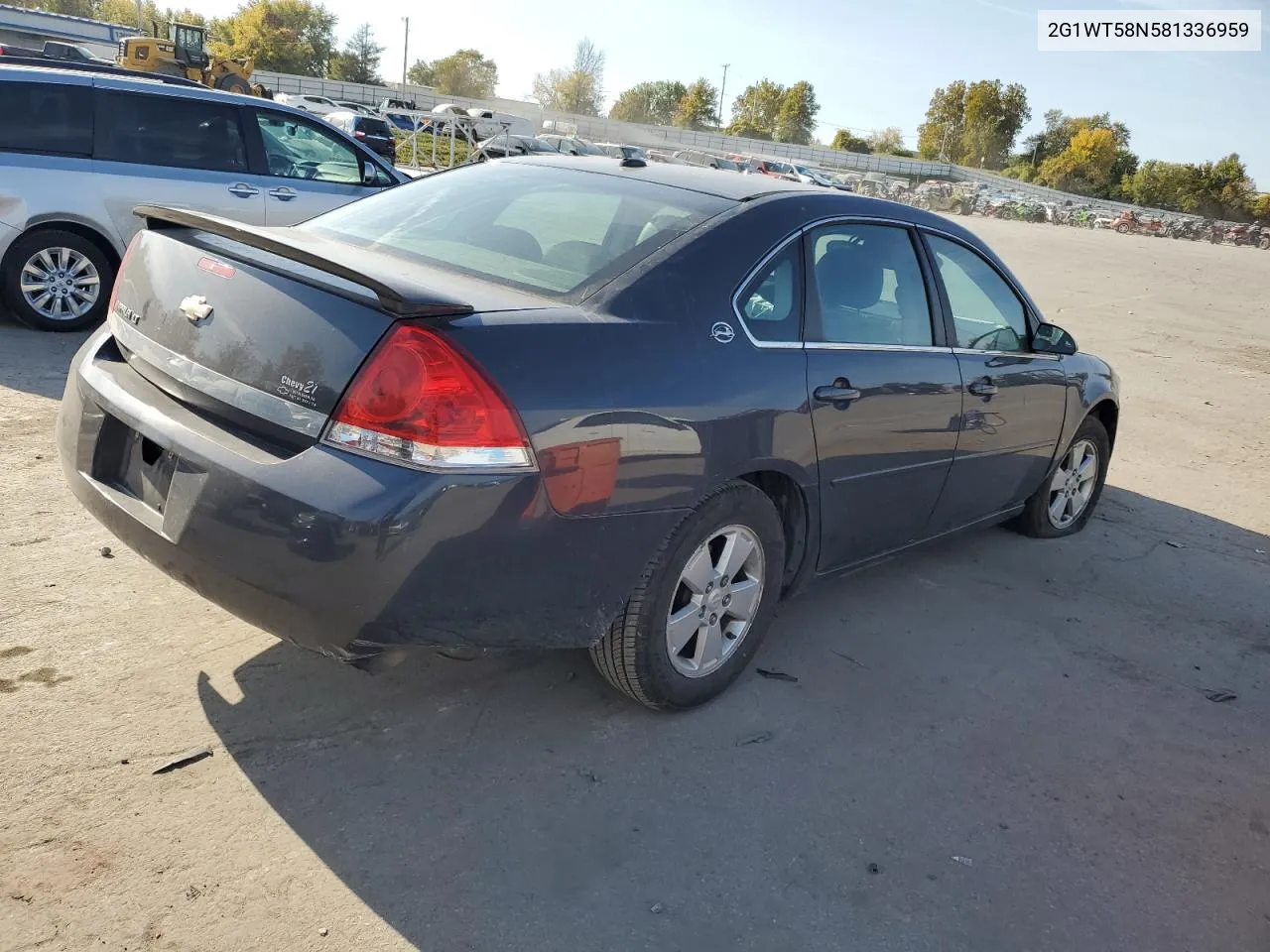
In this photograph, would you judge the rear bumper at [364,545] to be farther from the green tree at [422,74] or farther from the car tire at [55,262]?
the green tree at [422,74]

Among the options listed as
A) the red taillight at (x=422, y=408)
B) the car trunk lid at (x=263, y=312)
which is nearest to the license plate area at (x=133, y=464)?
the car trunk lid at (x=263, y=312)

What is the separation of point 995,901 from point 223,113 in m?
7.68

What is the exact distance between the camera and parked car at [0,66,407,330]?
23.9 feet

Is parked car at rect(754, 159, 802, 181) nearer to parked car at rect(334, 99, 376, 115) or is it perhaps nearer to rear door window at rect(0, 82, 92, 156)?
parked car at rect(334, 99, 376, 115)

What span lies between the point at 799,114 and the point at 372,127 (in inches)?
4013

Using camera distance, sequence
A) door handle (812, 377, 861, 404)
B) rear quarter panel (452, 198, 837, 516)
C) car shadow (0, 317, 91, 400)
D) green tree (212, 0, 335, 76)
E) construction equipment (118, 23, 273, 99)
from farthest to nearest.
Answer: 1. green tree (212, 0, 335, 76)
2. construction equipment (118, 23, 273, 99)
3. car shadow (0, 317, 91, 400)
4. door handle (812, 377, 861, 404)
5. rear quarter panel (452, 198, 837, 516)

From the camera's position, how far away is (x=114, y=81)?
759cm

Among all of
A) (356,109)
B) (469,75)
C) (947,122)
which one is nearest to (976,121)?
(947,122)

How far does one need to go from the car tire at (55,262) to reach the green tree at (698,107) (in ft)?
407

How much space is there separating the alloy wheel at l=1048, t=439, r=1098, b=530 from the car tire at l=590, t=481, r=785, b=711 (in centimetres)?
257

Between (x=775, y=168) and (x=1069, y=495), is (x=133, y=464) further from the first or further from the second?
(x=775, y=168)

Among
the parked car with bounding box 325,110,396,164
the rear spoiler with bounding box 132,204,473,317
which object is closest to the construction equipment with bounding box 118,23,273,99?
the parked car with bounding box 325,110,396,164

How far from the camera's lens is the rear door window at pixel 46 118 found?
7.23 m

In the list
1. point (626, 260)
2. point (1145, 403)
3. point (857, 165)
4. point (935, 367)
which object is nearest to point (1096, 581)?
point (935, 367)
